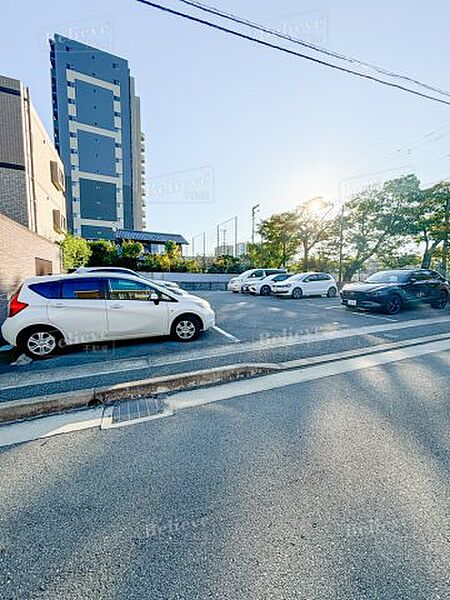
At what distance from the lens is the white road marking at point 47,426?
3020 millimetres

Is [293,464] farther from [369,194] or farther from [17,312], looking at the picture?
[369,194]

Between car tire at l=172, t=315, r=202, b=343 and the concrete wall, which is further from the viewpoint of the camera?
the concrete wall

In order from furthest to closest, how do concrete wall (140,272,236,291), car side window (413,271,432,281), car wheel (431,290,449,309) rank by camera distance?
concrete wall (140,272,236,291) → car wheel (431,290,449,309) → car side window (413,271,432,281)

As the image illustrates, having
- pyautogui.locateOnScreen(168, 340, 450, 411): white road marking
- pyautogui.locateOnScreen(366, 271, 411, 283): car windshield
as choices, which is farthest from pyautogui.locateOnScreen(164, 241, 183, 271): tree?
pyautogui.locateOnScreen(168, 340, 450, 411): white road marking

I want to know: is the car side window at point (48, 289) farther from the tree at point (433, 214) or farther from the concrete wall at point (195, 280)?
the tree at point (433, 214)

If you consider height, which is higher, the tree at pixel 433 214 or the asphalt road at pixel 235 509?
the tree at pixel 433 214

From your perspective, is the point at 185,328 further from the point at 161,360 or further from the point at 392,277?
the point at 392,277

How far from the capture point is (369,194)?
24344 millimetres

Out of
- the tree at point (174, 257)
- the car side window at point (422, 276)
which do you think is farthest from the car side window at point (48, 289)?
the tree at point (174, 257)

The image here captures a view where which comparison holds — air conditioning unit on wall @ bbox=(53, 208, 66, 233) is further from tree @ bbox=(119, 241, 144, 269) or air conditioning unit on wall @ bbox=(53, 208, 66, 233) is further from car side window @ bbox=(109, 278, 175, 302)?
car side window @ bbox=(109, 278, 175, 302)

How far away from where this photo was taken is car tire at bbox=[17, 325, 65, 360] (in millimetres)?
5376

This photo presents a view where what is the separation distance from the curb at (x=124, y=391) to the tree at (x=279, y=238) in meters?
25.6

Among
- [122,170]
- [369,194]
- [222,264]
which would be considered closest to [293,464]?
[369,194]

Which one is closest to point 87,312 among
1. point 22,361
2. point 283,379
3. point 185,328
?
point 22,361
